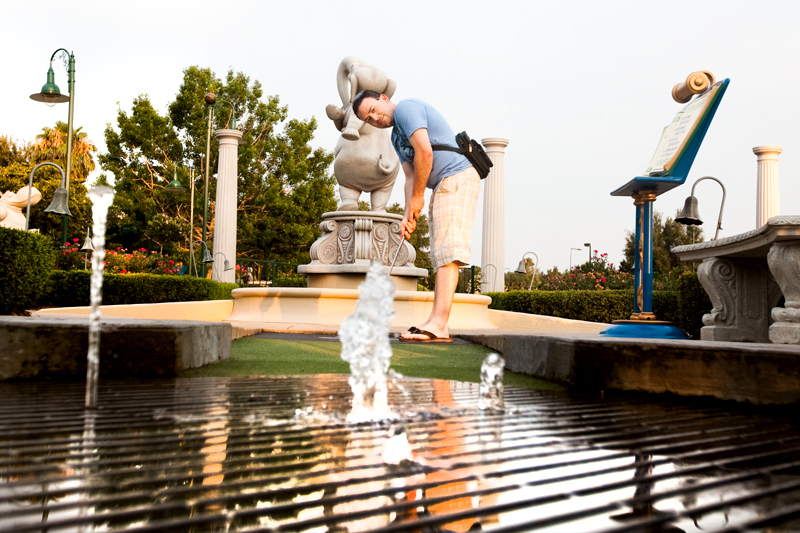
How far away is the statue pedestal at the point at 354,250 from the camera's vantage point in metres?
10.4

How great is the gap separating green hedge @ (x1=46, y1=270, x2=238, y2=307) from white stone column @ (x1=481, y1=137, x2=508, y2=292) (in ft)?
29.1

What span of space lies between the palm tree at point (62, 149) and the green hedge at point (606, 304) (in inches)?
1250

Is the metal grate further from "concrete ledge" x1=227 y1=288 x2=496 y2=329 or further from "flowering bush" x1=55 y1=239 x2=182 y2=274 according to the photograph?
"flowering bush" x1=55 y1=239 x2=182 y2=274

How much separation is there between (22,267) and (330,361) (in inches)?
264

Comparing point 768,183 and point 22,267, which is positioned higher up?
point 768,183

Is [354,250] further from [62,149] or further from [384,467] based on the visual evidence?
[62,149]

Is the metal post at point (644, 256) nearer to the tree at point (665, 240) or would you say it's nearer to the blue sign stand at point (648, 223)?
the blue sign stand at point (648, 223)

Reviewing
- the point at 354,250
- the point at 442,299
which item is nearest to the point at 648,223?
the point at 442,299

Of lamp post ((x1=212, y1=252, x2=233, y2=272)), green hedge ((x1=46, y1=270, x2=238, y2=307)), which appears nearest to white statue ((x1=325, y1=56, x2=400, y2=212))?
green hedge ((x1=46, y1=270, x2=238, y2=307))

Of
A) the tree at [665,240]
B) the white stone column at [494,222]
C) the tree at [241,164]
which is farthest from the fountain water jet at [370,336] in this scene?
the tree at [665,240]

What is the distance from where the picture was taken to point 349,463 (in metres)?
1.43

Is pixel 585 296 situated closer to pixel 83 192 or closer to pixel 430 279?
pixel 430 279

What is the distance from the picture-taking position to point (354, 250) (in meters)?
10.5

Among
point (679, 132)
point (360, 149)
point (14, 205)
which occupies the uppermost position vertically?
point (360, 149)
